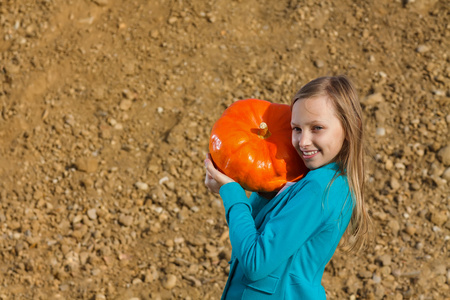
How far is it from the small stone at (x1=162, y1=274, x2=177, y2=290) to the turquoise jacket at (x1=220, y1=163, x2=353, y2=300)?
7.99ft

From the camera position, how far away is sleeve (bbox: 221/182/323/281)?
7.19 feet

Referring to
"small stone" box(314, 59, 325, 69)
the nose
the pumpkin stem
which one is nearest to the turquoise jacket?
the nose

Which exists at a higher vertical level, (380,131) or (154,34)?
(154,34)

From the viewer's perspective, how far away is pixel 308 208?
2223mm

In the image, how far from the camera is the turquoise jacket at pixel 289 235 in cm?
220

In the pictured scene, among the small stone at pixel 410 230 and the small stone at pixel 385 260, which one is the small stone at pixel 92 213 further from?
the small stone at pixel 410 230

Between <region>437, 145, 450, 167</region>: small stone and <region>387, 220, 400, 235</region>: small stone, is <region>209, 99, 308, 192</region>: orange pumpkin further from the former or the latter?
<region>437, 145, 450, 167</region>: small stone

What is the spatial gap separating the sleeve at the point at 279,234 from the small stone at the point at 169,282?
276 cm

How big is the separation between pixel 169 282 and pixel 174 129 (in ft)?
5.43

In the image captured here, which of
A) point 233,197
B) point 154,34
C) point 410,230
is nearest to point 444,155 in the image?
point 410,230

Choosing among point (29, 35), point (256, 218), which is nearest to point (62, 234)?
point (29, 35)

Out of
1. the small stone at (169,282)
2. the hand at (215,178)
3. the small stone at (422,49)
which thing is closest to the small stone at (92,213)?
the small stone at (169,282)

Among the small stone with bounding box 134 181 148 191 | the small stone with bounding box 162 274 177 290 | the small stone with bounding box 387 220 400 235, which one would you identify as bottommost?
the small stone with bounding box 162 274 177 290

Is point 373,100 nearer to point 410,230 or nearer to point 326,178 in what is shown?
point 410,230
